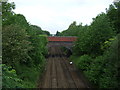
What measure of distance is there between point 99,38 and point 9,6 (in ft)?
47.6

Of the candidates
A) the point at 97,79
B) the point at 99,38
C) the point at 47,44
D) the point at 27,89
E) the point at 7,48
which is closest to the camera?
the point at 7,48

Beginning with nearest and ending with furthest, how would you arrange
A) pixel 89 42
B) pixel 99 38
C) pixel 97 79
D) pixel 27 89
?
pixel 27 89 < pixel 97 79 < pixel 99 38 < pixel 89 42

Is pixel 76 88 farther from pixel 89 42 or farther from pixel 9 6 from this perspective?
pixel 9 6

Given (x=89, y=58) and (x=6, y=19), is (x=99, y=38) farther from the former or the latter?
(x=6, y=19)

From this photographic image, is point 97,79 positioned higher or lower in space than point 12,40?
lower

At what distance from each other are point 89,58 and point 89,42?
2.83 meters

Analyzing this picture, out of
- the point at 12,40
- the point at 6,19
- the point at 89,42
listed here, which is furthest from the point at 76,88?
the point at 6,19

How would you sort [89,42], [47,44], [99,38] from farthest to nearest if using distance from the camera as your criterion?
[47,44]
[89,42]
[99,38]

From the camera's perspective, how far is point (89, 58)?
26828mm

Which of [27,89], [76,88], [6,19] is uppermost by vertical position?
[6,19]

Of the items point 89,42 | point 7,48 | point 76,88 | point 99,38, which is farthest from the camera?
point 89,42

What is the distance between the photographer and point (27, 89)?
16.5 meters

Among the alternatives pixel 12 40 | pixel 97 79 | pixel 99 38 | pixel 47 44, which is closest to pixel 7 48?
pixel 12 40

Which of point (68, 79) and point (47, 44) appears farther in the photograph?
point (47, 44)
